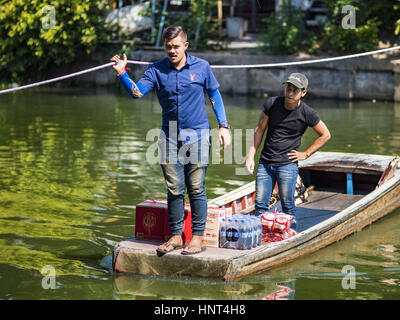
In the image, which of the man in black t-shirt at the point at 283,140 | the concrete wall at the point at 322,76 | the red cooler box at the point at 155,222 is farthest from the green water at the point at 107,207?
the concrete wall at the point at 322,76

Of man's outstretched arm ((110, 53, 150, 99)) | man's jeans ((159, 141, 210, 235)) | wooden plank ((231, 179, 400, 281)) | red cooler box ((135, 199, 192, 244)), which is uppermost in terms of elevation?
man's outstretched arm ((110, 53, 150, 99))

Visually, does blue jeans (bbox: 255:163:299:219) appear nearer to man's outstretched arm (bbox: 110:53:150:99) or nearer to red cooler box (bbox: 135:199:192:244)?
red cooler box (bbox: 135:199:192:244)

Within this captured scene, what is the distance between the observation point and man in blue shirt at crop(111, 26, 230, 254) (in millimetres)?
6637

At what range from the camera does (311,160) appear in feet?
35.2

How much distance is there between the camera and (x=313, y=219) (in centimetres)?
911

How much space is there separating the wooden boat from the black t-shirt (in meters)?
0.80

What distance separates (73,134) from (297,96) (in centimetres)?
901

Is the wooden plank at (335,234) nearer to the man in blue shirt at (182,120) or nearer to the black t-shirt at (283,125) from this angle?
the man in blue shirt at (182,120)

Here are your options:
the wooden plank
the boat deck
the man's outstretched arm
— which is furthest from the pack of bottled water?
the man's outstretched arm

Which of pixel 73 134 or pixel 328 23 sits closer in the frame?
pixel 73 134

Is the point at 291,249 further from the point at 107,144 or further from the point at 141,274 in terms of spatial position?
the point at 107,144

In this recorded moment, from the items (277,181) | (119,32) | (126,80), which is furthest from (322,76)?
(126,80)

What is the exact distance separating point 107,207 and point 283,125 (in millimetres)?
3065

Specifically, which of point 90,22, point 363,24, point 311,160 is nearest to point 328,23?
point 363,24
